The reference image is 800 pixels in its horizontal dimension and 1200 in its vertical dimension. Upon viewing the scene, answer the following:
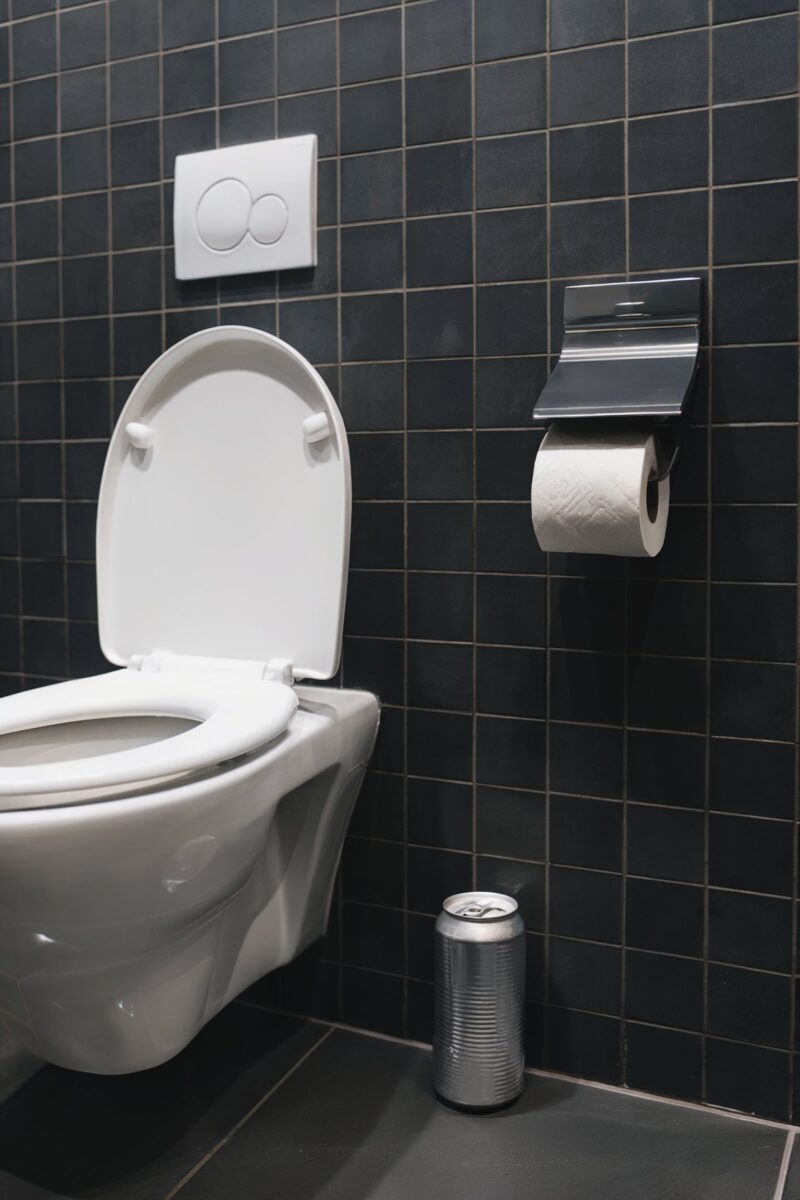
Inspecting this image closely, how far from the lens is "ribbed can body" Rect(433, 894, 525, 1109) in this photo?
4.49ft

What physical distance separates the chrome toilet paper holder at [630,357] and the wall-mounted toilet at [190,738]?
0.33m

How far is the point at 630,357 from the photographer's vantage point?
1.31 meters

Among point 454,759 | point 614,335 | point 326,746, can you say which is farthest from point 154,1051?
point 614,335

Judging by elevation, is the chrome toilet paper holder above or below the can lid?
above

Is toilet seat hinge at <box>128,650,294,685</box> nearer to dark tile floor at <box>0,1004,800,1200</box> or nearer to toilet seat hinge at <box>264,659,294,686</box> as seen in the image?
toilet seat hinge at <box>264,659,294,686</box>

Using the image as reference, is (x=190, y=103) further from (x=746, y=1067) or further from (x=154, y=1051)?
(x=746, y=1067)

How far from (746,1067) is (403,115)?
1341mm

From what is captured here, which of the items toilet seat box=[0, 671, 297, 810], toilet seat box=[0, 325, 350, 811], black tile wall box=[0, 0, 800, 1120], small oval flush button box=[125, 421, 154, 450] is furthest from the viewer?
small oval flush button box=[125, 421, 154, 450]

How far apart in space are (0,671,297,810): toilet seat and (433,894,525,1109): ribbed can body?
39 cm

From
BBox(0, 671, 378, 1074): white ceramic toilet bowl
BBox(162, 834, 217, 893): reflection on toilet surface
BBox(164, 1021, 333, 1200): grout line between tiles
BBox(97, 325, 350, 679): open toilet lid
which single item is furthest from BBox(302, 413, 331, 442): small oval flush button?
BBox(164, 1021, 333, 1200): grout line between tiles

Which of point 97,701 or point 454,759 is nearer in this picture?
point 97,701

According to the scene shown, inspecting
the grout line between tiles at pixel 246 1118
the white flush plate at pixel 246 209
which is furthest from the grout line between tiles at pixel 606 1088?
the white flush plate at pixel 246 209

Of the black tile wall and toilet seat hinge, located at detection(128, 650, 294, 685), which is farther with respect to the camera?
toilet seat hinge, located at detection(128, 650, 294, 685)

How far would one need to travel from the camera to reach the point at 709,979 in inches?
54.4
